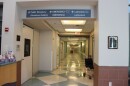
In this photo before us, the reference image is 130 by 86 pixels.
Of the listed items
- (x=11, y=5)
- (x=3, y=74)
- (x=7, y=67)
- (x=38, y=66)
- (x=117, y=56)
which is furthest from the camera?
(x=38, y=66)

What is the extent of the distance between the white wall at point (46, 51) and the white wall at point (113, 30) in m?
5.30

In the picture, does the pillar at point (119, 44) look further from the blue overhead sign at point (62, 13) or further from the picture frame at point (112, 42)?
the blue overhead sign at point (62, 13)

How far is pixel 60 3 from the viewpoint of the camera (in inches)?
197

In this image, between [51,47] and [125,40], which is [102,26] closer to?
[125,40]

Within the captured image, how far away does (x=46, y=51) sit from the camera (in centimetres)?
963

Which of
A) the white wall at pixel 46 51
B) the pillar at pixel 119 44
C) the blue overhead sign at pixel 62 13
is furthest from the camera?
the white wall at pixel 46 51

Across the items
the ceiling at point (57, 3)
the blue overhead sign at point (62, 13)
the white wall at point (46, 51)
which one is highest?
the ceiling at point (57, 3)

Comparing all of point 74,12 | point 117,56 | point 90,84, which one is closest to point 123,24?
point 117,56

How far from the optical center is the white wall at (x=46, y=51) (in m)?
9.60

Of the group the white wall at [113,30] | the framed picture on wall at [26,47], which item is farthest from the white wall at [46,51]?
the white wall at [113,30]

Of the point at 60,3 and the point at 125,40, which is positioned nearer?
the point at 125,40

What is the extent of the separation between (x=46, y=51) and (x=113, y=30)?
5.64m

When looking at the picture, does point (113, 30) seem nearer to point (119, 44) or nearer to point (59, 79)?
point (119, 44)

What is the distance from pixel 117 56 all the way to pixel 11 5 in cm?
339
